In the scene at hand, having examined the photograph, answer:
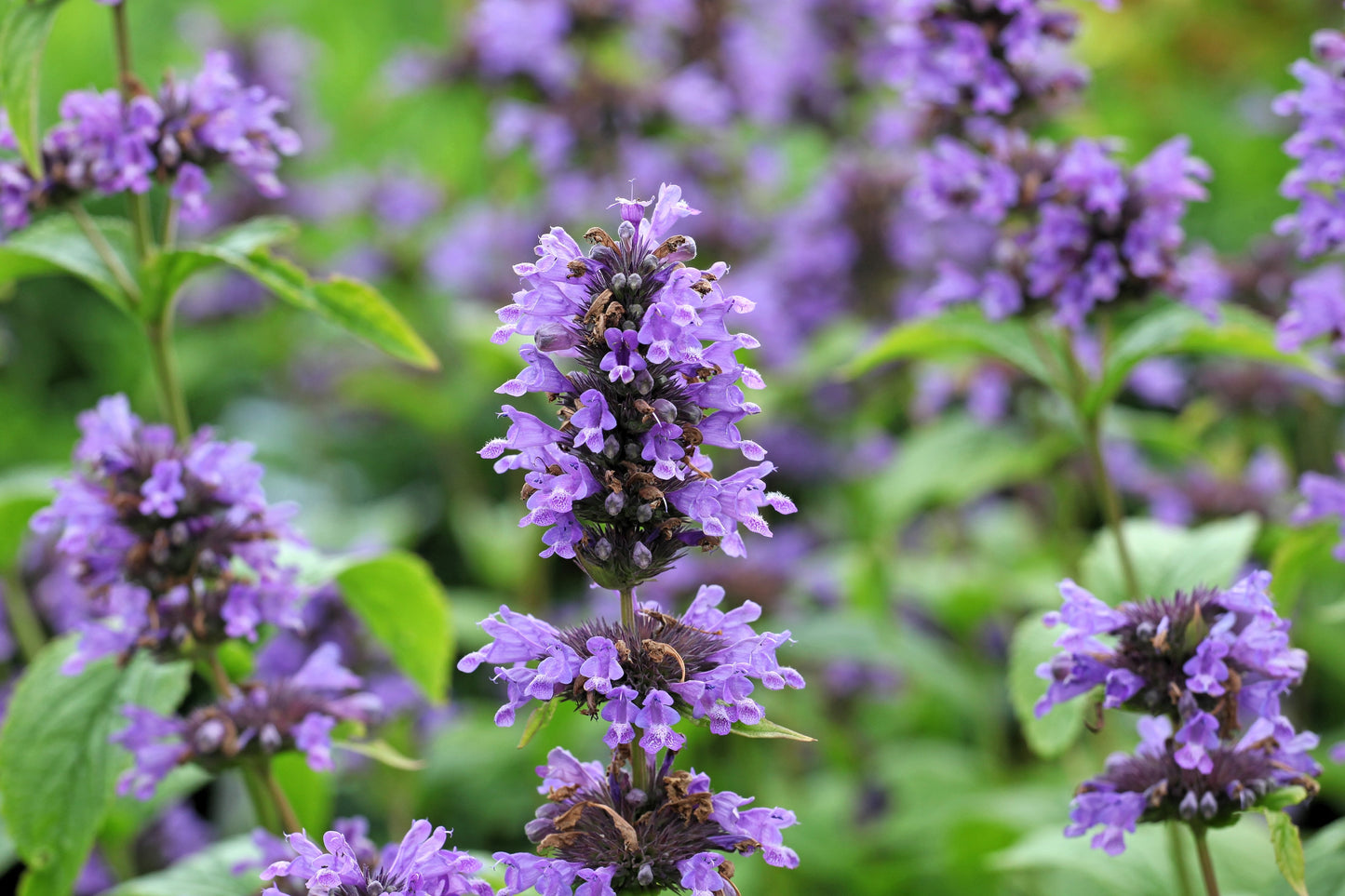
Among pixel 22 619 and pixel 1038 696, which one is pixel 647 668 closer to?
pixel 1038 696

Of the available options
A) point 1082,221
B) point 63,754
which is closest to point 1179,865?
point 1082,221

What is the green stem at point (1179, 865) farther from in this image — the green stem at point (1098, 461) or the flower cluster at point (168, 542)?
the flower cluster at point (168, 542)

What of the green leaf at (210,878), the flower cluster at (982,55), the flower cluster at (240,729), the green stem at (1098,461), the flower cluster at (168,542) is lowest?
the green leaf at (210,878)

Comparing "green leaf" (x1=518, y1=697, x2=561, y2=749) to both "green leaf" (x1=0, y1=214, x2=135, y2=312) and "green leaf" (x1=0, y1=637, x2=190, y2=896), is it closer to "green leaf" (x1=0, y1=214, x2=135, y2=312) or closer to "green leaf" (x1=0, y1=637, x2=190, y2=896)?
"green leaf" (x1=0, y1=637, x2=190, y2=896)

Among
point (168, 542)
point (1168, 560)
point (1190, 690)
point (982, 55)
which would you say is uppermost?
point (982, 55)

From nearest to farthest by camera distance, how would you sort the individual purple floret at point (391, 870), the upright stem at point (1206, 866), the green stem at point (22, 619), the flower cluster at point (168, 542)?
the individual purple floret at point (391, 870) → the upright stem at point (1206, 866) → the flower cluster at point (168, 542) → the green stem at point (22, 619)

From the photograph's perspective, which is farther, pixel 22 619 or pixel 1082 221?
pixel 22 619

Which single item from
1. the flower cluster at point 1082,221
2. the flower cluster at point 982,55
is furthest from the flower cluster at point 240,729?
the flower cluster at point 982,55

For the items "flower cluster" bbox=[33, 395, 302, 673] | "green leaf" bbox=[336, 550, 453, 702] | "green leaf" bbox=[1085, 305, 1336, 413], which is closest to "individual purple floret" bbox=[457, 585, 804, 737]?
"flower cluster" bbox=[33, 395, 302, 673]

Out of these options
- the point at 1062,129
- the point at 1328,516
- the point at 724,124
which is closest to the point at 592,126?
the point at 724,124
